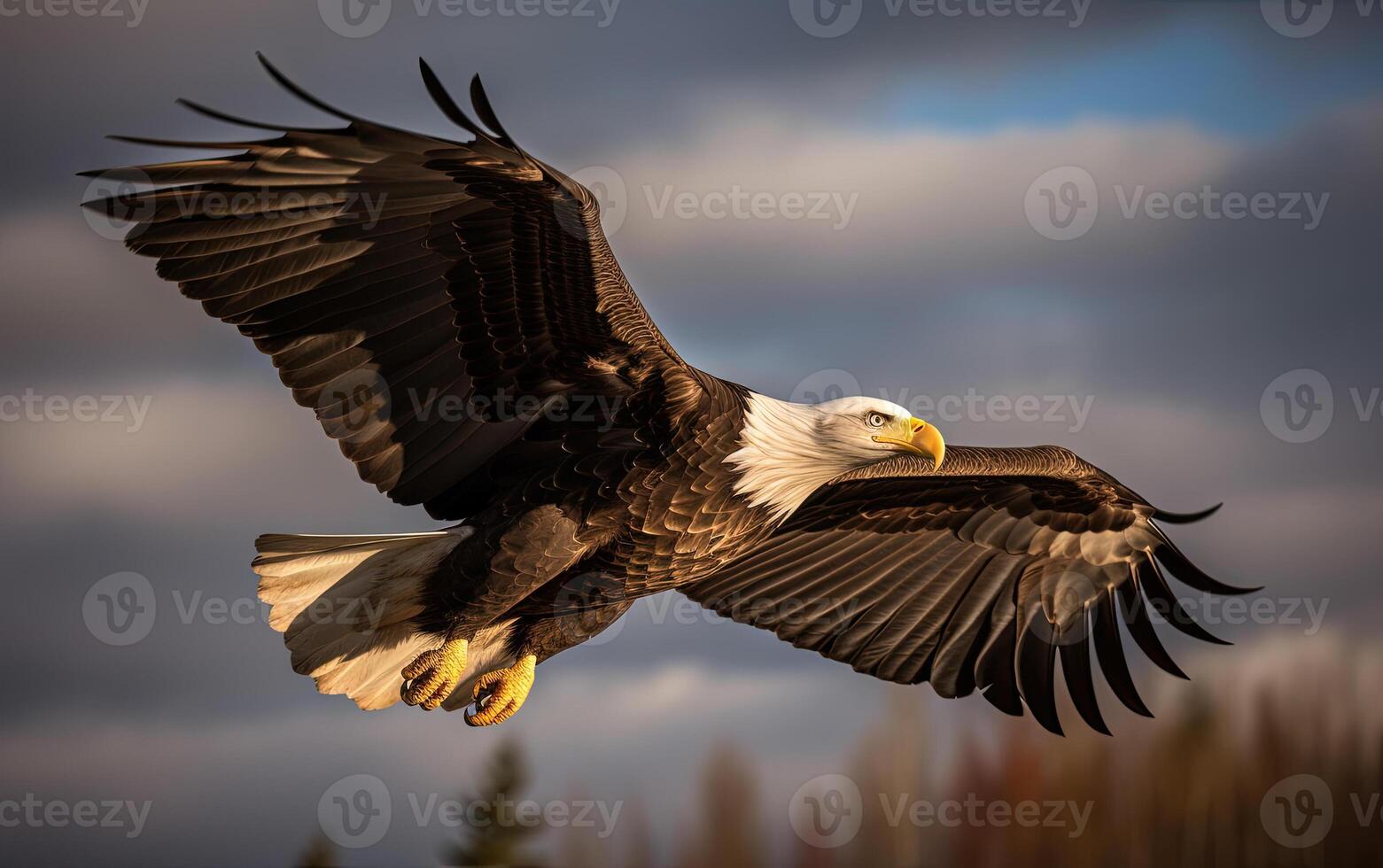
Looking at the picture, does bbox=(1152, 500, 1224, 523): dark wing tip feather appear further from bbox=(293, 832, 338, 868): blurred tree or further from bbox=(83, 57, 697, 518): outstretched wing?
bbox=(293, 832, 338, 868): blurred tree

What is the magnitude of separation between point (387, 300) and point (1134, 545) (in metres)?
4.43

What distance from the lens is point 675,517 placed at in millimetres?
6191

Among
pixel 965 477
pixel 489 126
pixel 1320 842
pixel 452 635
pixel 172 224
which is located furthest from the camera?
pixel 1320 842

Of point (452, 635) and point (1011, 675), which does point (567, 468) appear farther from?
point (1011, 675)

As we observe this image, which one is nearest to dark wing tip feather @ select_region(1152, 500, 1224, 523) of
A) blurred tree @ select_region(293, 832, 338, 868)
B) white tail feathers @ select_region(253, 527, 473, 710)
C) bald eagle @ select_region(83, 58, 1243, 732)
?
bald eagle @ select_region(83, 58, 1243, 732)

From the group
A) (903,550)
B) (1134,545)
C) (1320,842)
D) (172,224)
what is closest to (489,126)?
(172,224)

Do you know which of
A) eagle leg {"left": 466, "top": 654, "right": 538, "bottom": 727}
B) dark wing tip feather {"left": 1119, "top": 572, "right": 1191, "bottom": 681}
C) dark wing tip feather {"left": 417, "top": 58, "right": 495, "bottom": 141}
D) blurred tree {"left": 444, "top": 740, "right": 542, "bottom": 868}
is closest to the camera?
dark wing tip feather {"left": 417, "top": 58, "right": 495, "bottom": 141}

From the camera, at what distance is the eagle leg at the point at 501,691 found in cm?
688

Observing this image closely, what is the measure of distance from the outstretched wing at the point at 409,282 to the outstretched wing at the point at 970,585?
215cm

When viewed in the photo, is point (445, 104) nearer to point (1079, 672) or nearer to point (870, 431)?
point (870, 431)

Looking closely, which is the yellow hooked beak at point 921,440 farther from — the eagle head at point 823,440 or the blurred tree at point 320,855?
the blurred tree at point 320,855

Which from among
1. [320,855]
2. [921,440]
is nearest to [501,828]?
[320,855]

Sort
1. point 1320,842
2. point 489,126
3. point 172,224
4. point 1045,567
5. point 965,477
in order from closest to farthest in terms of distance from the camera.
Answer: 1. point 489,126
2. point 172,224
3. point 965,477
4. point 1045,567
5. point 1320,842

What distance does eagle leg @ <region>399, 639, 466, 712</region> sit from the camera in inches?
260
